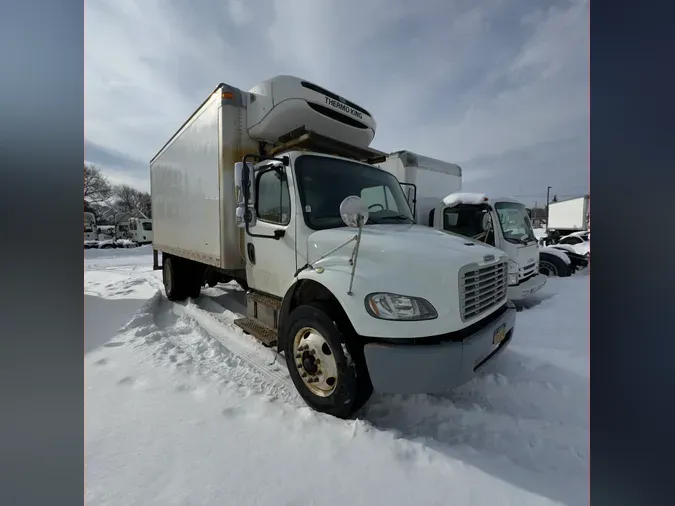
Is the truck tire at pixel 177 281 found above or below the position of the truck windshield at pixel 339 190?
below

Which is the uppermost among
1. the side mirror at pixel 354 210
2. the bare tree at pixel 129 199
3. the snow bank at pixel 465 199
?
the bare tree at pixel 129 199

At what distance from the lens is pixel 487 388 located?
2.93 meters

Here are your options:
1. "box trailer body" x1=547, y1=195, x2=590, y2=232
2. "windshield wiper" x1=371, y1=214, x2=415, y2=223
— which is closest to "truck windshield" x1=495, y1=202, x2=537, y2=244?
"windshield wiper" x1=371, y1=214, x2=415, y2=223

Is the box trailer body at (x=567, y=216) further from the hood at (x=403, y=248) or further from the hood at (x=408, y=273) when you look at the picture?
the hood at (x=408, y=273)

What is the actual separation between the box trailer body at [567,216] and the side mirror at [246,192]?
84.1 ft

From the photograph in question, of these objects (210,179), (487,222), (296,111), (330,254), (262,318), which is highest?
(296,111)

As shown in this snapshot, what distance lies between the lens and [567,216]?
2331 cm

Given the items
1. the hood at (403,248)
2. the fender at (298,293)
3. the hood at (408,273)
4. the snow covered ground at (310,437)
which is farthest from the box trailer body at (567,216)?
the fender at (298,293)

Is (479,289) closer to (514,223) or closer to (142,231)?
(514,223)

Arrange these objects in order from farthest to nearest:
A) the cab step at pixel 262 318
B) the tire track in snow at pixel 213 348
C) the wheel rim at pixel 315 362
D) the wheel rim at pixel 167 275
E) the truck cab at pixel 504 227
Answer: the wheel rim at pixel 167 275 < the truck cab at pixel 504 227 < the cab step at pixel 262 318 < the tire track in snow at pixel 213 348 < the wheel rim at pixel 315 362

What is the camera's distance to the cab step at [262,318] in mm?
3617

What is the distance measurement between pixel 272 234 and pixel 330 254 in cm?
109

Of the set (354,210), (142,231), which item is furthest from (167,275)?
(142,231)
